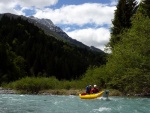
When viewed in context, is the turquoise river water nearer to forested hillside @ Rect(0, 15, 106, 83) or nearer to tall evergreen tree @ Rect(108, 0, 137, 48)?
tall evergreen tree @ Rect(108, 0, 137, 48)

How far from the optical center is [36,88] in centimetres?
4947

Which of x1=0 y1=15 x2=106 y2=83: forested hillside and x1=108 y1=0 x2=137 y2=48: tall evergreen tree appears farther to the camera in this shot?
x1=0 y1=15 x2=106 y2=83: forested hillside

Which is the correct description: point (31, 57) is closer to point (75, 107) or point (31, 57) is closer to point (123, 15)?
point (123, 15)

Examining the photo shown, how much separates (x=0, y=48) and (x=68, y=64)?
3510cm

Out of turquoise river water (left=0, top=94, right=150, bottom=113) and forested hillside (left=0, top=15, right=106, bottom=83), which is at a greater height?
forested hillside (left=0, top=15, right=106, bottom=83)

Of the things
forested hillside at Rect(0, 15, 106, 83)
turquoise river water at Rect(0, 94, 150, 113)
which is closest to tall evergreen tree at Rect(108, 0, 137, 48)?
turquoise river water at Rect(0, 94, 150, 113)

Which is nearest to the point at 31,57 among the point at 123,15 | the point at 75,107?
the point at 123,15

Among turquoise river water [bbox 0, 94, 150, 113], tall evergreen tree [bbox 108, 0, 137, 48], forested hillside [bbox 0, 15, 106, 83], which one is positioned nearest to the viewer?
turquoise river water [bbox 0, 94, 150, 113]

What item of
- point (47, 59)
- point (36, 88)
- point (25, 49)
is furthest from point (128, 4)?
point (25, 49)

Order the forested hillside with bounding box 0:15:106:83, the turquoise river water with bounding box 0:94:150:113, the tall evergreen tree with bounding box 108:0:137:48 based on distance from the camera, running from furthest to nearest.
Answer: the forested hillside with bounding box 0:15:106:83
the tall evergreen tree with bounding box 108:0:137:48
the turquoise river water with bounding box 0:94:150:113

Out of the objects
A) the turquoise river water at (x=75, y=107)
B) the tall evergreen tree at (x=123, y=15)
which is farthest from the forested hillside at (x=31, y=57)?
the turquoise river water at (x=75, y=107)

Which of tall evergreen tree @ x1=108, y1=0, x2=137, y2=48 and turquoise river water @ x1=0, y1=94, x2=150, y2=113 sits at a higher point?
tall evergreen tree @ x1=108, y1=0, x2=137, y2=48

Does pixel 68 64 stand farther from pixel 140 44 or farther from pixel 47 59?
pixel 140 44

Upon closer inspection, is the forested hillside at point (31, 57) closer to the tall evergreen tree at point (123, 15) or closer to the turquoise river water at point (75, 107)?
the tall evergreen tree at point (123, 15)
